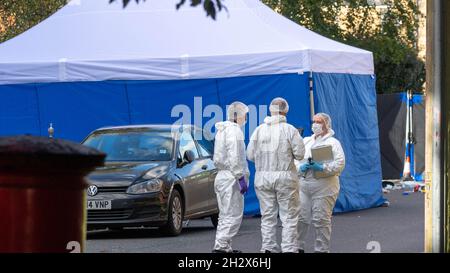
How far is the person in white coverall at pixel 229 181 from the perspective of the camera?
13062 mm

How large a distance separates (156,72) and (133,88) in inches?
22.1

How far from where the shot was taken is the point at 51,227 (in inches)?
199

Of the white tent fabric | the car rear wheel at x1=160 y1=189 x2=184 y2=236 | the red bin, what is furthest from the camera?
the white tent fabric

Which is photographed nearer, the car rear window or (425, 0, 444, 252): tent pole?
(425, 0, 444, 252): tent pole

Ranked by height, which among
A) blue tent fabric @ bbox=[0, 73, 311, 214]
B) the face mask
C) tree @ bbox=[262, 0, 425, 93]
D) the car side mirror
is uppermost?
tree @ bbox=[262, 0, 425, 93]

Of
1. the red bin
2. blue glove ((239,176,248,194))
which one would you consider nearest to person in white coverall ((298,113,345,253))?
blue glove ((239,176,248,194))

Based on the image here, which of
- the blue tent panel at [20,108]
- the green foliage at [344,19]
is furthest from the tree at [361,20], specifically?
the blue tent panel at [20,108]

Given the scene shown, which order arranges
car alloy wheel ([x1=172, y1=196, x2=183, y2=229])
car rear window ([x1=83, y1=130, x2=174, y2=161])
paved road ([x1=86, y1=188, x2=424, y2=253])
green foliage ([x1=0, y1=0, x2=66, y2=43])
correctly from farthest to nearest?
green foliage ([x1=0, y1=0, x2=66, y2=43]) < car rear window ([x1=83, y1=130, x2=174, y2=161]) < car alloy wheel ([x1=172, y1=196, x2=183, y2=229]) < paved road ([x1=86, y1=188, x2=424, y2=253])

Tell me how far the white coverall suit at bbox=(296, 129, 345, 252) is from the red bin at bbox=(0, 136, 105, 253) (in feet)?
25.1

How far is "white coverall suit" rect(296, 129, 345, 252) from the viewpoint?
12555 millimetres

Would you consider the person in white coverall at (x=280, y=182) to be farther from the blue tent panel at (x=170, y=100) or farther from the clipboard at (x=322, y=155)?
the blue tent panel at (x=170, y=100)

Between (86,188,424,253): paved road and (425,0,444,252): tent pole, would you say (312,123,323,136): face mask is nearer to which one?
(86,188,424,253): paved road

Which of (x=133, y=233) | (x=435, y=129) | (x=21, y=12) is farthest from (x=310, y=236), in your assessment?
(x=21, y=12)

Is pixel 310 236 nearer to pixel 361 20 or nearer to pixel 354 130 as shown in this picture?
pixel 354 130
